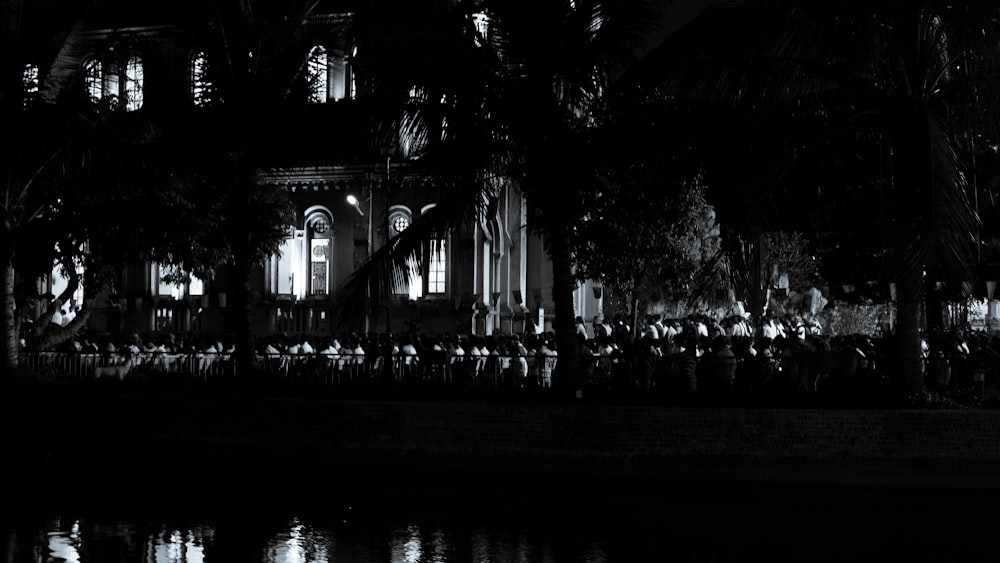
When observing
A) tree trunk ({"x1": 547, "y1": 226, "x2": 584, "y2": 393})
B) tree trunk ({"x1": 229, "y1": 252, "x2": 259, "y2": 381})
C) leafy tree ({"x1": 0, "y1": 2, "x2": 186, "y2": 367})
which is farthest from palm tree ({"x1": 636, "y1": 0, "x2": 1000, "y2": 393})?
leafy tree ({"x1": 0, "y1": 2, "x2": 186, "y2": 367})

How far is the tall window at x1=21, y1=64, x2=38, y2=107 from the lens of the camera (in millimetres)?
20281

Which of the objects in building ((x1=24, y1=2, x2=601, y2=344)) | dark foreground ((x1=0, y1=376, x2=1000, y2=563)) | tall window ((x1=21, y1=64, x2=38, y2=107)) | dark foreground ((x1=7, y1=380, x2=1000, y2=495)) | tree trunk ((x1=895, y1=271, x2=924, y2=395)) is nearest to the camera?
dark foreground ((x1=0, y1=376, x2=1000, y2=563))

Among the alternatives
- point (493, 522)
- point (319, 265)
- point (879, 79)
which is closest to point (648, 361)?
point (879, 79)

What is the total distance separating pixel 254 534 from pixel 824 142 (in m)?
8.89

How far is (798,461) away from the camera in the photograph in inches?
587

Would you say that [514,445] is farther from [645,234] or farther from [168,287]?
[168,287]

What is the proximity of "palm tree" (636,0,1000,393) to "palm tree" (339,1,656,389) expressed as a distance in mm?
1265

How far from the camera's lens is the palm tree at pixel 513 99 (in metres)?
15.6

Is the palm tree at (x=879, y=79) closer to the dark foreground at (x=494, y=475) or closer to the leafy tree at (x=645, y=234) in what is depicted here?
the leafy tree at (x=645, y=234)

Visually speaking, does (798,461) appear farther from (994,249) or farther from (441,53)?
(994,249)

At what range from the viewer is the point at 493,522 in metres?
11.2

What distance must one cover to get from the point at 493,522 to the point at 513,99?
6650 millimetres

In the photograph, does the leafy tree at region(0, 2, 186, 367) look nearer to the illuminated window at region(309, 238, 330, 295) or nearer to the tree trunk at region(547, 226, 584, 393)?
the tree trunk at region(547, 226, 584, 393)

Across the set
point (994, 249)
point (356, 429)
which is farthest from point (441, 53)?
point (994, 249)
